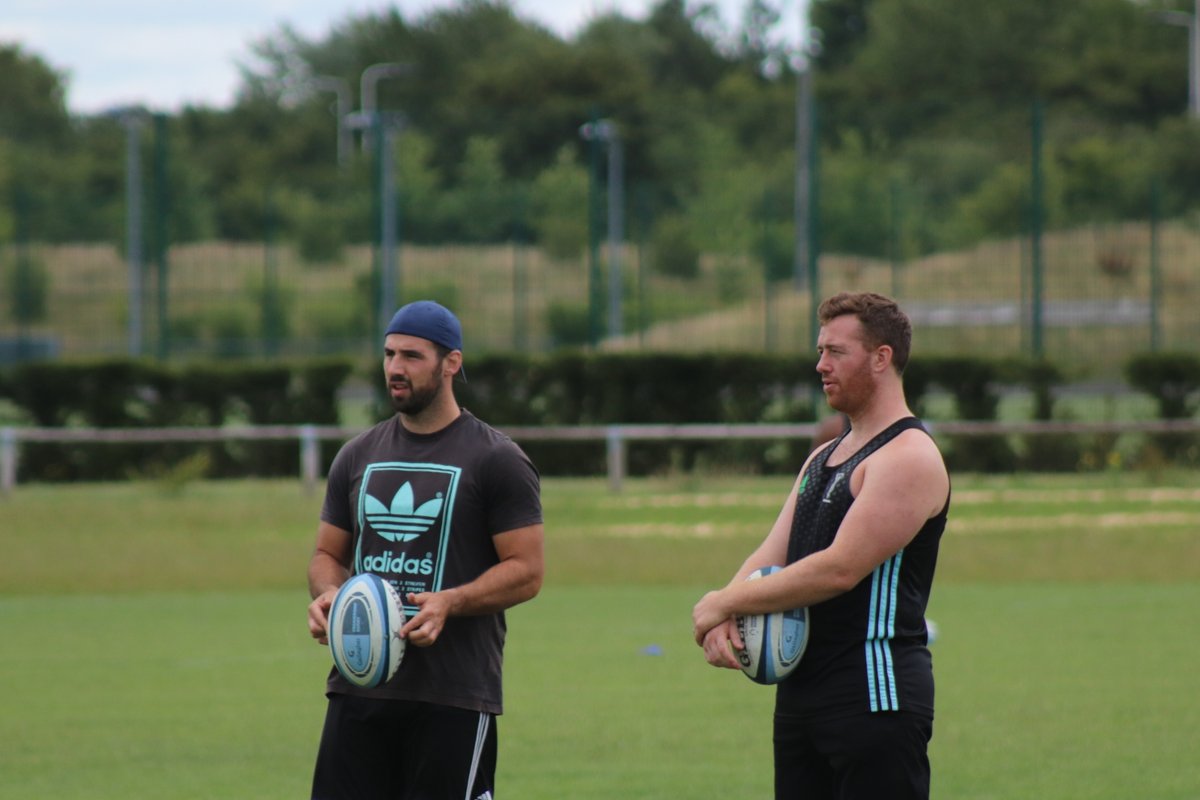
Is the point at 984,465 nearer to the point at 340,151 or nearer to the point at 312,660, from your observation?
the point at 312,660

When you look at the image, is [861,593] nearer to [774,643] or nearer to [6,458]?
[774,643]

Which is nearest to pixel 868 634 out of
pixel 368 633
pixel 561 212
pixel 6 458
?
pixel 368 633

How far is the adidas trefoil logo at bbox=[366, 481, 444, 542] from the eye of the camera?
233 inches

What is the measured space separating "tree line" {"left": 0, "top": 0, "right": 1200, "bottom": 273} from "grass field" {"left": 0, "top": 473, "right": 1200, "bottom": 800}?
10.8 meters

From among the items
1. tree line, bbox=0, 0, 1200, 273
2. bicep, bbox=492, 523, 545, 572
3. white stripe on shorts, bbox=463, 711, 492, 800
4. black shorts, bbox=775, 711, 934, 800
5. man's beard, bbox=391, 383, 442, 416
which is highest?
tree line, bbox=0, 0, 1200, 273

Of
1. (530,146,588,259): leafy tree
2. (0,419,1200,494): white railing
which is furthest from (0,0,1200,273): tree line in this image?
(0,419,1200,494): white railing

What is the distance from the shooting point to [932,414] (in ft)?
101

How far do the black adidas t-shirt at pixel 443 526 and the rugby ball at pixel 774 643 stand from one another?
1.10 meters

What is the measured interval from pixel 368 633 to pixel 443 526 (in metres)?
0.43

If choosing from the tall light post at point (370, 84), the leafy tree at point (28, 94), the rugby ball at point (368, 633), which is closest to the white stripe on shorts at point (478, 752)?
the rugby ball at point (368, 633)

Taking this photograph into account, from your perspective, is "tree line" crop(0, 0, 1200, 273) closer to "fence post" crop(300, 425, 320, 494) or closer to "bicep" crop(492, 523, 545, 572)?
"fence post" crop(300, 425, 320, 494)

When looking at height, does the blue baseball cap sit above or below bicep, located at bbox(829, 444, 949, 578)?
above

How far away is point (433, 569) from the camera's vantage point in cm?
594

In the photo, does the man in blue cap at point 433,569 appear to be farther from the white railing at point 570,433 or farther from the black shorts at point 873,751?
the white railing at point 570,433
